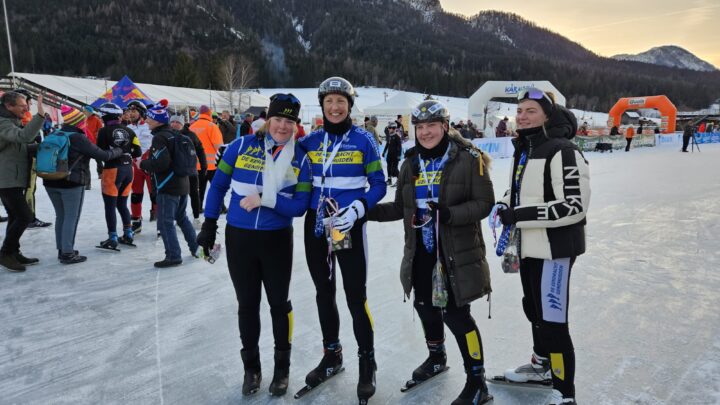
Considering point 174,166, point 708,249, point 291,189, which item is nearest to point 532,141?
point 291,189

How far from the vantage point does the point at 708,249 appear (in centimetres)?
535

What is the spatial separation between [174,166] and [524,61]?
4493 inches

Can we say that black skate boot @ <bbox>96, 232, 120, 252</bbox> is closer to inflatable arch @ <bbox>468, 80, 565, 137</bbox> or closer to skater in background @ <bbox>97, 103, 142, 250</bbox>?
skater in background @ <bbox>97, 103, 142, 250</bbox>

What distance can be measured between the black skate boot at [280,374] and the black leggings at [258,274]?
4 cm

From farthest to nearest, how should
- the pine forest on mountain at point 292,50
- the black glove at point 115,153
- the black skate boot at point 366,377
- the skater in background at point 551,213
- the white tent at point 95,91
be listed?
1. the pine forest on mountain at point 292,50
2. the white tent at point 95,91
3. the black glove at point 115,153
4. the black skate boot at point 366,377
5. the skater in background at point 551,213

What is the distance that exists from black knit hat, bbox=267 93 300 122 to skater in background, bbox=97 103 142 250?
396cm

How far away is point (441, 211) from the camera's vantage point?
229 centimetres

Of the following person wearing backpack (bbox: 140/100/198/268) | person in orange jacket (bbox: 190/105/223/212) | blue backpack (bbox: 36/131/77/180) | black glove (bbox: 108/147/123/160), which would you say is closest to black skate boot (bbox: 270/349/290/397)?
person wearing backpack (bbox: 140/100/198/268)

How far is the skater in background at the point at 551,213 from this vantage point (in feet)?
7.05

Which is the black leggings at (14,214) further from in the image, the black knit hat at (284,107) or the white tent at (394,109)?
the white tent at (394,109)

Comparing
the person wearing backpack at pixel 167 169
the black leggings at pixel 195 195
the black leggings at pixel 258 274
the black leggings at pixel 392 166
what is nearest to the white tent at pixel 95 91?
the black leggings at pixel 392 166

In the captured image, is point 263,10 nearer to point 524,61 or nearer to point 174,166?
point 524,61

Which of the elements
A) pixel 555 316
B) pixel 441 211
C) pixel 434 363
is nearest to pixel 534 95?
pixel 441 211

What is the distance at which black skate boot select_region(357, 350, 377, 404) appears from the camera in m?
2.49
